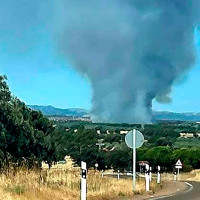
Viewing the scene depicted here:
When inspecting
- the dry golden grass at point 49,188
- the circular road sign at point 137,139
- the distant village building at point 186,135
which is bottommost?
the dry golden grass at point 49,188

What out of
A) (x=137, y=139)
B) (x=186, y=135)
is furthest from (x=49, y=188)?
(x=186, y=135)

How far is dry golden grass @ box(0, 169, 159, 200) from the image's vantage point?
17.0 m

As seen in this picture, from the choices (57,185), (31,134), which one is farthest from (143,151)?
(57,185)

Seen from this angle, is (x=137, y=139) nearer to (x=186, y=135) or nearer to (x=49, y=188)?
(x=49, y=188)

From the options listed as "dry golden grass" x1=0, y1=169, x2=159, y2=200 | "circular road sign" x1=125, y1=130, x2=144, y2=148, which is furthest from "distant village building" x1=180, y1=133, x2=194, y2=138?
"dry golden grass" x1=0, y1=169, x2=159, y2=200

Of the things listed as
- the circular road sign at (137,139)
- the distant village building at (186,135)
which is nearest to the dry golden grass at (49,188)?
the circular road sign at (137,139)

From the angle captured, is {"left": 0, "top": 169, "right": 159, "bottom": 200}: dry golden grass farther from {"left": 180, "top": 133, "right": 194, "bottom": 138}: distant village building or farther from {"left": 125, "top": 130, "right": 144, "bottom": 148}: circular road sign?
{"left": 180, "top": 133, "right": 194, "bottom": 138}: distant village building

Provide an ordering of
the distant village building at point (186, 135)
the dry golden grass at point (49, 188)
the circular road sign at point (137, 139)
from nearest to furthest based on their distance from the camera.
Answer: the dry golden grass at point (49, 188) < the circular road sign at point (137, 139) < the distant village building at point (186, 135)

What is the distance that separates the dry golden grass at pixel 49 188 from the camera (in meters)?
17.0

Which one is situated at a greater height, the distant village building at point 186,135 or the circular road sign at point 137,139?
the distant village building at point 186,135

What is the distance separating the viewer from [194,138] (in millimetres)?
137250

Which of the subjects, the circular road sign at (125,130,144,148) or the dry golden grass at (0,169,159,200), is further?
the circular road sign at (125,130,144,148)

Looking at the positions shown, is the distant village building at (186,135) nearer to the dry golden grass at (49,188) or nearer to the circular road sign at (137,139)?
the circular road sign at (137,139)

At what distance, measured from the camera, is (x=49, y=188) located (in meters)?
19.0
